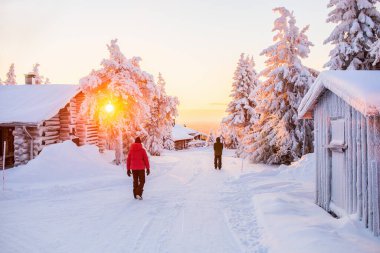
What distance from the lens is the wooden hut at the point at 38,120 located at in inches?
754

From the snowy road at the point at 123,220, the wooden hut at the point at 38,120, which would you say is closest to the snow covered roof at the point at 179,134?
the wooden hut at the point at 38,120

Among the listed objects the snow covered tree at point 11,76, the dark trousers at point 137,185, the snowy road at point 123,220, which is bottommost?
the snowy road at point 123,220

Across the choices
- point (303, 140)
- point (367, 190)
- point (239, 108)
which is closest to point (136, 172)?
point (367, 190)

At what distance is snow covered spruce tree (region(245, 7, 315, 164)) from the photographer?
20156 millimetres

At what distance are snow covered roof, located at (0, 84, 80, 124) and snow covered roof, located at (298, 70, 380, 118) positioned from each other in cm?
1570

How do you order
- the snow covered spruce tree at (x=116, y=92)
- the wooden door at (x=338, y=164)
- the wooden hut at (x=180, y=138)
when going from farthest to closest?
the wooden hut at (x=180, y=138), the snow covered spruce tree at (x=116, y=92), the wooden door at (x=338, y=164)

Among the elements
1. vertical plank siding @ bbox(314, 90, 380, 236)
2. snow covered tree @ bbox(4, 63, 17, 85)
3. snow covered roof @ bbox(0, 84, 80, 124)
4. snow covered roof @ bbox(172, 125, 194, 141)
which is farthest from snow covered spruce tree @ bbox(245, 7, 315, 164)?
snow covered tree @ bbox(4, 63, 17, 85)

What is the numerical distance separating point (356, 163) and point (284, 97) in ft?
46.9

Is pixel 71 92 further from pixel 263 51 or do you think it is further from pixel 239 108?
pixel 239 108

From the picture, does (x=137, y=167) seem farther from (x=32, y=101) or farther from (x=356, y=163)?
(x=32, y=101)

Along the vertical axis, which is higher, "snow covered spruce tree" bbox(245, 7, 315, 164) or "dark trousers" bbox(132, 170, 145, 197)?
"snow covered spruce tree" bbox(245, 7, 315, 164)

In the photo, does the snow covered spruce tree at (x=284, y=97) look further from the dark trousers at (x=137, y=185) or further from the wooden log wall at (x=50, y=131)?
the wooden log wall at (x=50, y=131)

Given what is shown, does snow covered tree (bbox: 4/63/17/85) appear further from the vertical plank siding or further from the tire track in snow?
the vertical plank siding

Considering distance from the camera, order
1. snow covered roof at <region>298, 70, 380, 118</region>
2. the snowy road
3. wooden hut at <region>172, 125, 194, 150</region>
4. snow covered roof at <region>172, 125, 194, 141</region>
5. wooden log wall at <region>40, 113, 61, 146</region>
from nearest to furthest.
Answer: snow covered roof at <region>298, 70, 380, 118</region> → the snowy road → wooden log wall at <region>40, 113, 61, 146</region> → snow covered roof at <region>172, 125, 194, 141</region> → wooden hut at <region>172, 125, 194, 150</region>
